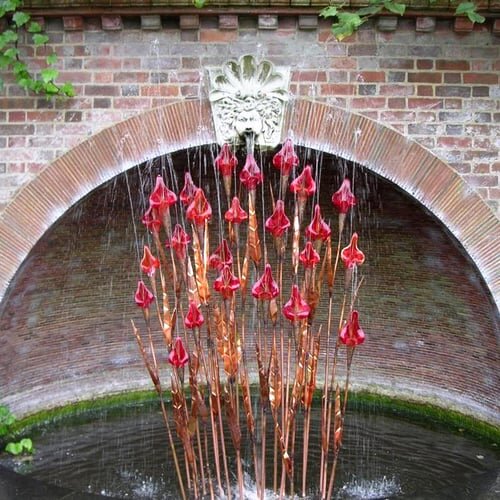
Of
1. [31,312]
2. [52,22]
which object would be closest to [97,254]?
[31,312]

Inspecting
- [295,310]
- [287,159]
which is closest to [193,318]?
[295,310]

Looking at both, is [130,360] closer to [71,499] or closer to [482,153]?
[71,499]

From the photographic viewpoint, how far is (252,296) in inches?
179

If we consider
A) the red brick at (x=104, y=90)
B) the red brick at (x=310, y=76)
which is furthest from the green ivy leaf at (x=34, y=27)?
the red brick at (x=310, y=76)

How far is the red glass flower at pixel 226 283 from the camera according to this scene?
3.15 m

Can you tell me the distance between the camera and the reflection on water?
14.0 feet

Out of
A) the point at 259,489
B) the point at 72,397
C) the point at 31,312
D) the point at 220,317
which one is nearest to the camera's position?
the point at 220,317

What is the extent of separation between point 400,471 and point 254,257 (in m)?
2.07

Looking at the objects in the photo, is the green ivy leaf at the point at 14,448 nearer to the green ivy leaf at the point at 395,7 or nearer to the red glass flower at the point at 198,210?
the red glass flower at the point at 198,210

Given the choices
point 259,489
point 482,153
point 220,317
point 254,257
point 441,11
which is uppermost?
point 441,11

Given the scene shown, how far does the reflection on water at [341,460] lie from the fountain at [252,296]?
3.9 inches

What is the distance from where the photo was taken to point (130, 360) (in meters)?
6.18

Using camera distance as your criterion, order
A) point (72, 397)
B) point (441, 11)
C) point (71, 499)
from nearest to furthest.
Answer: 1. point (71, 499)
2. point (441, 11)
3. point (72, 397)

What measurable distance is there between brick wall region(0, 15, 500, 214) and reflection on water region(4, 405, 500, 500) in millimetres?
1517
